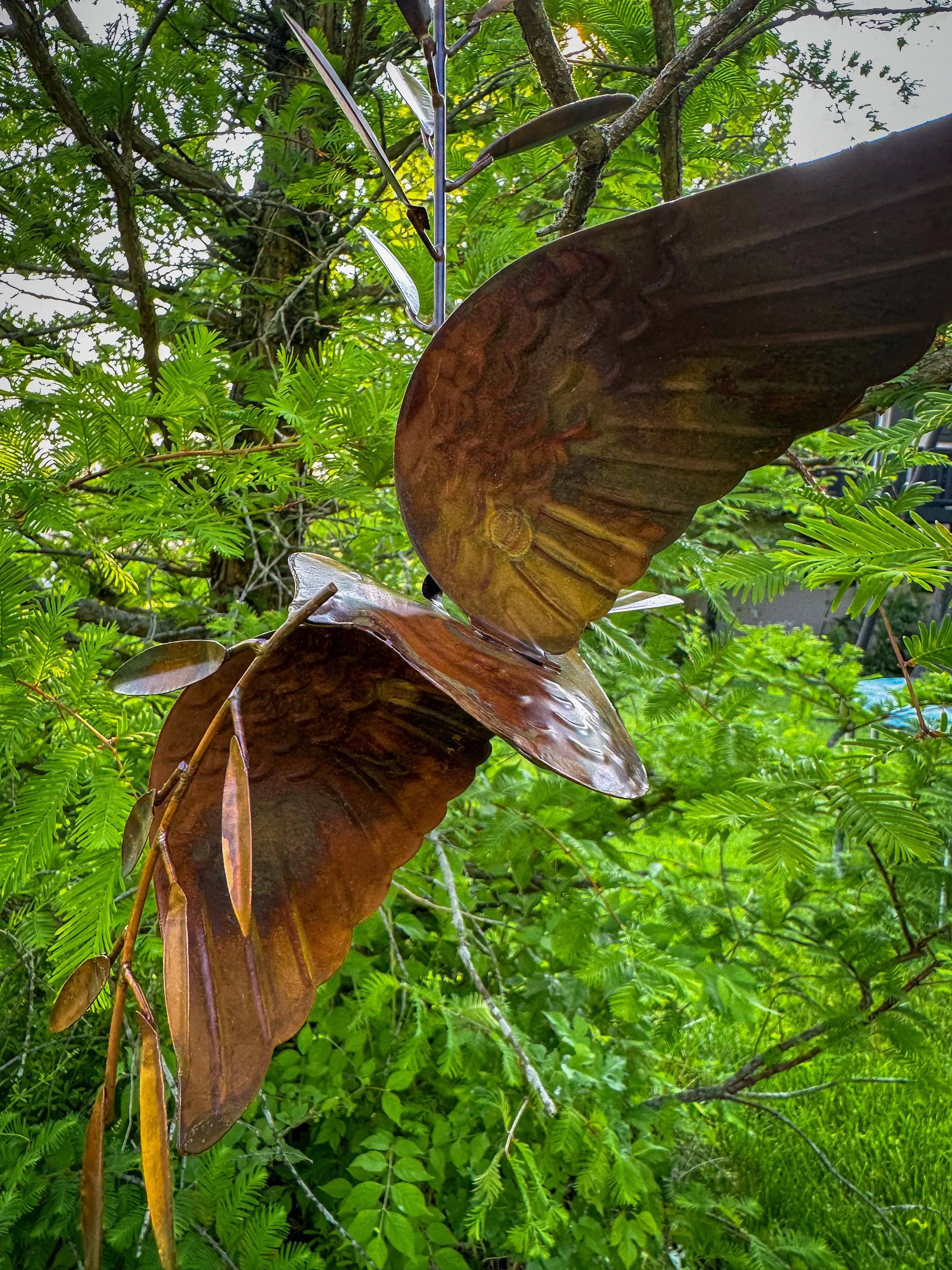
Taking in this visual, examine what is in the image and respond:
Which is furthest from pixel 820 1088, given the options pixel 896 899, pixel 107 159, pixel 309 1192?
pixel 107 159

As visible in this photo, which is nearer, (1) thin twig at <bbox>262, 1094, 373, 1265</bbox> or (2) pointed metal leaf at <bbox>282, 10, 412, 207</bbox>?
(2) pointed metal leaf at <bbox>282, 10, 412, 207</bbox>

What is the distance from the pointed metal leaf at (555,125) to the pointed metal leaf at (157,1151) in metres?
0.41

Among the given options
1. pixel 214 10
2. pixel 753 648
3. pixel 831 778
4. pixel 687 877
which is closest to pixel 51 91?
pixel 214 10

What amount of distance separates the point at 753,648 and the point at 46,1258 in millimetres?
1311

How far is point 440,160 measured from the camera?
0.42 meters

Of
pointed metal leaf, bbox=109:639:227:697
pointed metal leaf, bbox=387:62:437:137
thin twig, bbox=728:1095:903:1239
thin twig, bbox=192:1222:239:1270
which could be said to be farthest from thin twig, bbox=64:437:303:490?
thin twig, bbox=728:1095:903:1239

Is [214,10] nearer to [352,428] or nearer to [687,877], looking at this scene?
[352,428]

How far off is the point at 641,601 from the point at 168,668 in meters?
0.29

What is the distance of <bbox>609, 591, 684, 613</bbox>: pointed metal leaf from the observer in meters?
0.47

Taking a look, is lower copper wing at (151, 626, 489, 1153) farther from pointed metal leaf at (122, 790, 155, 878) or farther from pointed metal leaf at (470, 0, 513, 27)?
pointed metal leaf at (470, 0, 513, 27)

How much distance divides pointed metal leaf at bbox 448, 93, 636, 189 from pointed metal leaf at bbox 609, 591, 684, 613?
242 millimetres

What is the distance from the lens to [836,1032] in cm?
104

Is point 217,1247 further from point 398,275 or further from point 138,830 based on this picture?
point 398,275

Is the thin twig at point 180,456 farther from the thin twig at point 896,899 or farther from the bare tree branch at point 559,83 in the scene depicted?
the thin twig at point 896,899
